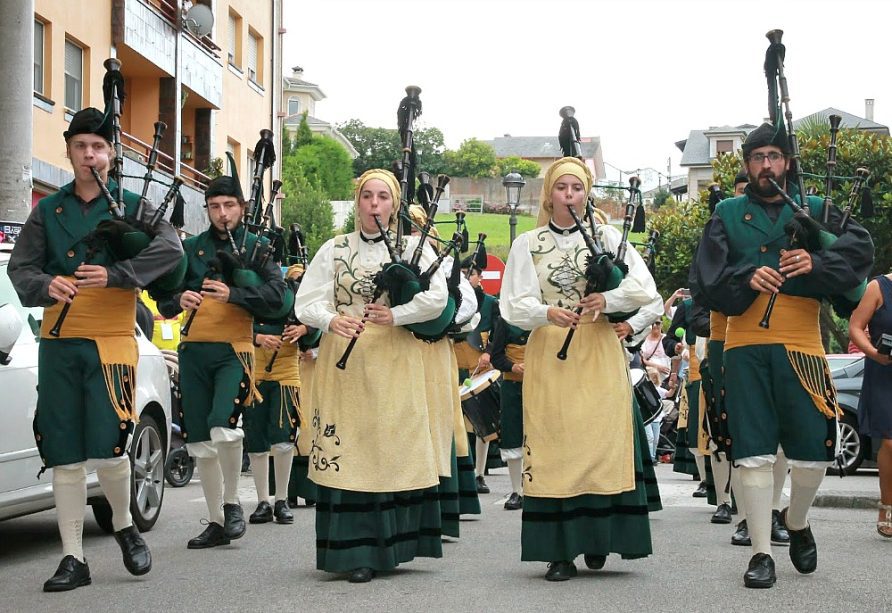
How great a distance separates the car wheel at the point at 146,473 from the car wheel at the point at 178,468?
393 cm

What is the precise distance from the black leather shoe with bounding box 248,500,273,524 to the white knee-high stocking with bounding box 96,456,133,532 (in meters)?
3.12

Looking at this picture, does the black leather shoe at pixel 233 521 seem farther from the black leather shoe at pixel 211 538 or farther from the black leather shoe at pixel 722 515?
the black leather shoe at pixel 722 515

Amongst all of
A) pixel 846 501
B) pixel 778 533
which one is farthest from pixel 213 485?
pixel 846 501

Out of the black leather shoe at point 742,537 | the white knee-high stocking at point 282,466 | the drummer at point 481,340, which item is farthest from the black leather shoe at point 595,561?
the drummer at point 481,340

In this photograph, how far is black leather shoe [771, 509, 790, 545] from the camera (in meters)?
9.65

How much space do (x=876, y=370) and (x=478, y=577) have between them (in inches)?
150

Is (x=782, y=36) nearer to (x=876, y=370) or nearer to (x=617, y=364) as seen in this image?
(x=617, y=364)

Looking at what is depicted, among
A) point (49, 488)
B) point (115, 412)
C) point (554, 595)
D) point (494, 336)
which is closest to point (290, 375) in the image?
point (494, 336)

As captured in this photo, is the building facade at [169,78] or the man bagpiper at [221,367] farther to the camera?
the building facade at [169,78]

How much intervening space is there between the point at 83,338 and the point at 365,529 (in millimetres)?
1762

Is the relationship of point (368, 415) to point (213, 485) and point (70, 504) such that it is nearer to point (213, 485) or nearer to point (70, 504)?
point (70, 504)

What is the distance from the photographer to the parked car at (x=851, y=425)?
17578 millimetres

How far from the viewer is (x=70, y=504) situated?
7590mm

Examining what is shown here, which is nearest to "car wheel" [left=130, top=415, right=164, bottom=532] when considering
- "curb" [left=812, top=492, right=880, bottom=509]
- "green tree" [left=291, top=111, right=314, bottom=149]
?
"curb" [left=812, top=492, right=880, bottom=509]
